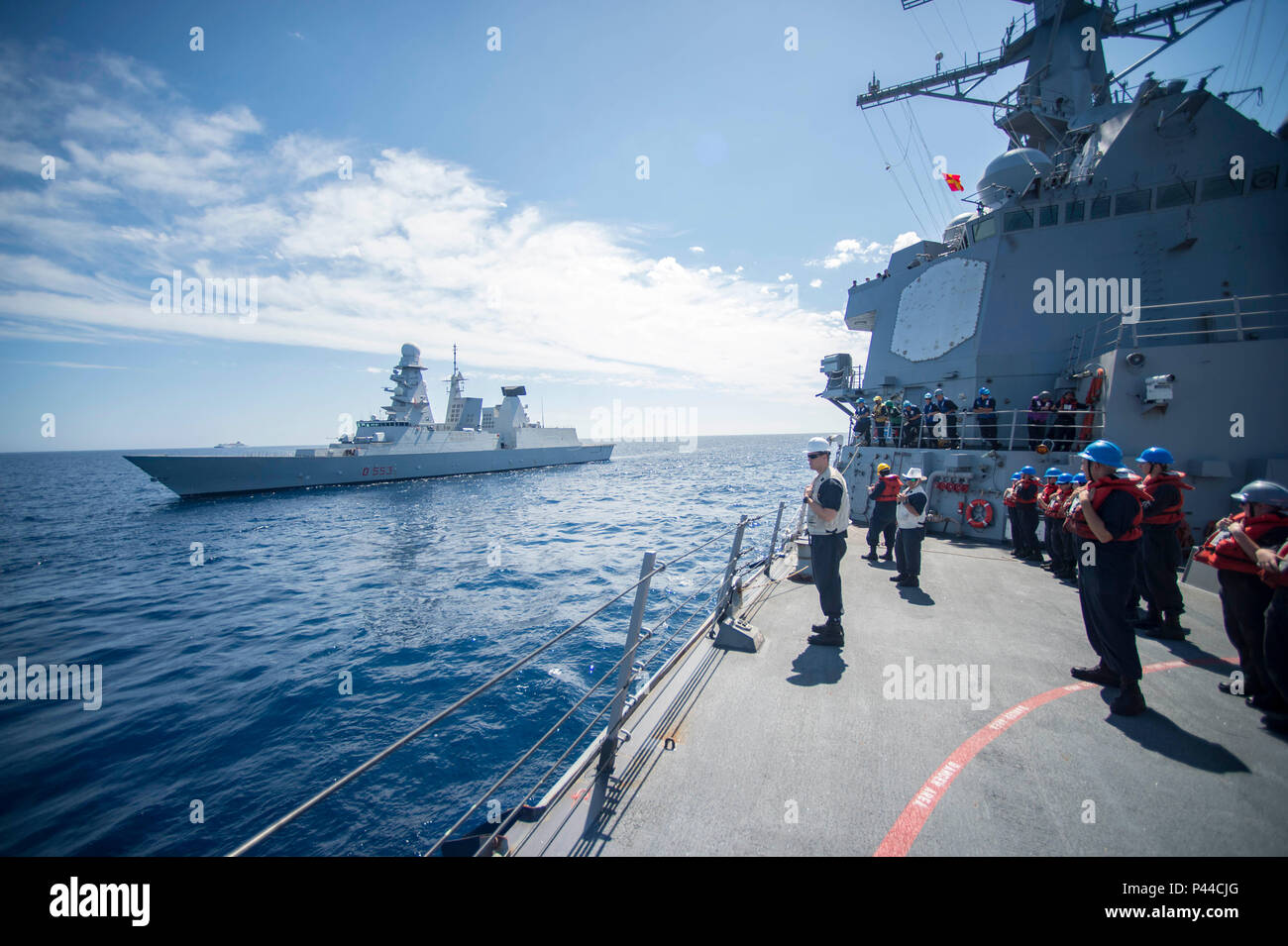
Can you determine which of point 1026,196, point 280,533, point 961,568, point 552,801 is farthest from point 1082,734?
point 280,533

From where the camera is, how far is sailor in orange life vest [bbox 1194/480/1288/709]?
340cm

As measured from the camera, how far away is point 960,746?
311cm

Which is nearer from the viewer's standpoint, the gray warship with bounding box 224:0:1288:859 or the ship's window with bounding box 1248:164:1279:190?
the gray warship with bounding box 224:0:1288:859

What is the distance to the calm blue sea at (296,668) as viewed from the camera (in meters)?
4.68

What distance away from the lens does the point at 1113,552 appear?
347 centimetres

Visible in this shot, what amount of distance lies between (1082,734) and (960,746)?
943mm

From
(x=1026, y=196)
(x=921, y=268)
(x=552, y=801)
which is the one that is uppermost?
(x=1026, y=196)

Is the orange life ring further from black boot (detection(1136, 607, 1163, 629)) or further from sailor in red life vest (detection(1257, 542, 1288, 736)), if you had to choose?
sailor in red life vest (detection(1257, 542, 1288, 736))

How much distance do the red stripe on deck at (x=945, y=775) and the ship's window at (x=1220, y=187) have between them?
1228cm

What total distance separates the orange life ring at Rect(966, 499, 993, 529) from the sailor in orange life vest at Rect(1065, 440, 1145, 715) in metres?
7.39

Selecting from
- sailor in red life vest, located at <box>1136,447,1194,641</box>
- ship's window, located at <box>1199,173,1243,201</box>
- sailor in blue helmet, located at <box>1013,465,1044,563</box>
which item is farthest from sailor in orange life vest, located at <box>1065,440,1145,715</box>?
ship's window, located at <box>1199,173,1243,201</box>

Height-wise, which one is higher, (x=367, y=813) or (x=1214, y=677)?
(x=1214, y=677)

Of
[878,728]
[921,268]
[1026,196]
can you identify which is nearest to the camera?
[878,728]
